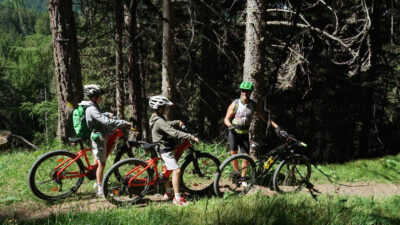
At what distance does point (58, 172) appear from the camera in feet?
15.9

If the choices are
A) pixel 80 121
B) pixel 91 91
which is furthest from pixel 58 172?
pixel 91 91

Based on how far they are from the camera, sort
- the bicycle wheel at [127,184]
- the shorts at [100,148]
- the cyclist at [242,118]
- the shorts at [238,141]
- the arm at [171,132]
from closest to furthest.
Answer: the arm at [171,132], the bicycle wheel at [127,184], the shorts at [100,148], the cyclist at [242,118], the shorts at [238,141]

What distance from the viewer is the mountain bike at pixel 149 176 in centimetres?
479

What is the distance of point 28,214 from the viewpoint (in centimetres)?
413

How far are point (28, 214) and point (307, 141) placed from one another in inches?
466

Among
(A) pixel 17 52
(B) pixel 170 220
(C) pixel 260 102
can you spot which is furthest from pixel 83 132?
(A) pixel 17 52

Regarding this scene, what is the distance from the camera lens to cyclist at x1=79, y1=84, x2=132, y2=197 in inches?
183

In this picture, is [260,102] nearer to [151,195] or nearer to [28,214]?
[151,195]

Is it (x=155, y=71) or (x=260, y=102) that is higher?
(x=155, y=71)

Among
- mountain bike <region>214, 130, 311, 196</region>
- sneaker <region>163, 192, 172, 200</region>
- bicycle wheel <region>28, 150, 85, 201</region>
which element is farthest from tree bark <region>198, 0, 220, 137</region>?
bicycle wheel <region>28, 150, 85, 201</region>

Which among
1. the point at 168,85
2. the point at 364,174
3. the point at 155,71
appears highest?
the point at 155,71

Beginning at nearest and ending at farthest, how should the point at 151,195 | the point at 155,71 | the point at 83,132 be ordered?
1. the point at 83,132
2. the point at 151,195
3. the point at 155,71

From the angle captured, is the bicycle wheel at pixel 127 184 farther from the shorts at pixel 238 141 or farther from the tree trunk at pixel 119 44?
the tree trunk at pixel 119 44

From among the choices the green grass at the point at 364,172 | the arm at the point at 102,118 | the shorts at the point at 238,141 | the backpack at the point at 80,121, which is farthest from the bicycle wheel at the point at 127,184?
the green grass at the point at 364,172
